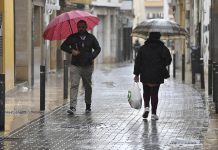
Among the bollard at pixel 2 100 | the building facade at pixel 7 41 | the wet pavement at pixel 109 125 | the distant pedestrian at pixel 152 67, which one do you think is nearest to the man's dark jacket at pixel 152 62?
the distant pedestrian at pixel 152 67

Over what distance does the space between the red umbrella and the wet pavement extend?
1.65m

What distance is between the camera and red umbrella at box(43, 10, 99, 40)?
1540 cm

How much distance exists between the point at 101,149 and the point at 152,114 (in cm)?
374

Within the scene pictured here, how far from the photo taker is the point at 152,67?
13.9 meters

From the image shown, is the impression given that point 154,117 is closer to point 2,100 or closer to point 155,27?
point 2,100

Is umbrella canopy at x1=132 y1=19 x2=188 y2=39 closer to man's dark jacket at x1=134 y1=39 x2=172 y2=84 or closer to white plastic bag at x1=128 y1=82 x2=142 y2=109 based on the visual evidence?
man's dark jacket at x1=134 y1=39 x2=172 y2=84

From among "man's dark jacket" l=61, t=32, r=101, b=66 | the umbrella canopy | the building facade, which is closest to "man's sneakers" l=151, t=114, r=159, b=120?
"man's dark jacket" l=61, t=32, r=101, b=66

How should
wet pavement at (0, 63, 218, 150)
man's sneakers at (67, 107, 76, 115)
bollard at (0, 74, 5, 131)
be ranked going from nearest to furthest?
wet pavement at (0, 63, 218, 150) → bollard at (0, 74, 5, 131) → man's sneakers at (67, 107, 76, 115)

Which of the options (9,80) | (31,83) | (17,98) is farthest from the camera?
(31,83)

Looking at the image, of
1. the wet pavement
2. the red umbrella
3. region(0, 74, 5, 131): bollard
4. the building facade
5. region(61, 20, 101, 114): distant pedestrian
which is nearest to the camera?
the wet pavement

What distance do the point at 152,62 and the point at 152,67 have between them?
99mm

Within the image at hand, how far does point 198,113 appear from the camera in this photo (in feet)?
49.0

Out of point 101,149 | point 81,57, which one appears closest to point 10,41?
point 81,57

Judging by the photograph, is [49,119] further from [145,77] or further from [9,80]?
[9,80]
